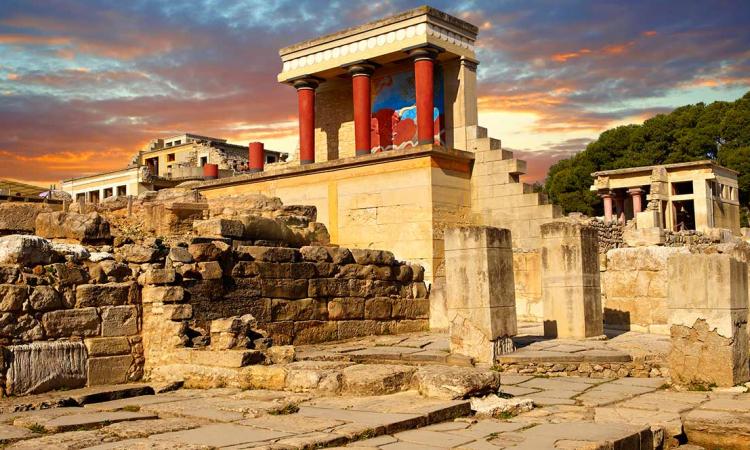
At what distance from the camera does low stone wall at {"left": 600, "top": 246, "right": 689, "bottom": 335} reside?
13141mm

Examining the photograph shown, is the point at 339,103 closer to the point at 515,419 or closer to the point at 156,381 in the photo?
the point at 156,381

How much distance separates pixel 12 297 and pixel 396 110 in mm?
13661

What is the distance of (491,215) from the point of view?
16.7m

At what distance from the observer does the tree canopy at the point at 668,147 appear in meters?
49.0

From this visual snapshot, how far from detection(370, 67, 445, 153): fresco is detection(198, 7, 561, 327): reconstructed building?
0.09 ft

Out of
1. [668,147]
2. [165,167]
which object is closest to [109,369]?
[668,147]

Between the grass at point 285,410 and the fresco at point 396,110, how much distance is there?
13.7m

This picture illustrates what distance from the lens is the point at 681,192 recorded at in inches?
1758

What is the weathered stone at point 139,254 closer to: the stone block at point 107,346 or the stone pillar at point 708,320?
the stone block at point 107,346

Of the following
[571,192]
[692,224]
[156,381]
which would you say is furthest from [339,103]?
[571,192]

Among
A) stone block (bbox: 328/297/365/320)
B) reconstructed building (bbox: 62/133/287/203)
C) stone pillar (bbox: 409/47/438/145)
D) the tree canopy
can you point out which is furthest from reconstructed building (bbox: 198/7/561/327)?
the tree canopy

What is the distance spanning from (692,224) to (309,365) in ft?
137

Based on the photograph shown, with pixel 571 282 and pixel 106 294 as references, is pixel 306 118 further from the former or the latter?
pixel 106 294

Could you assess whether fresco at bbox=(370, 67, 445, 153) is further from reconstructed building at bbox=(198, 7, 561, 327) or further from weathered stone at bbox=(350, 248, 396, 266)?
weathered stone at bbox=(350, 248, 396, 266)
